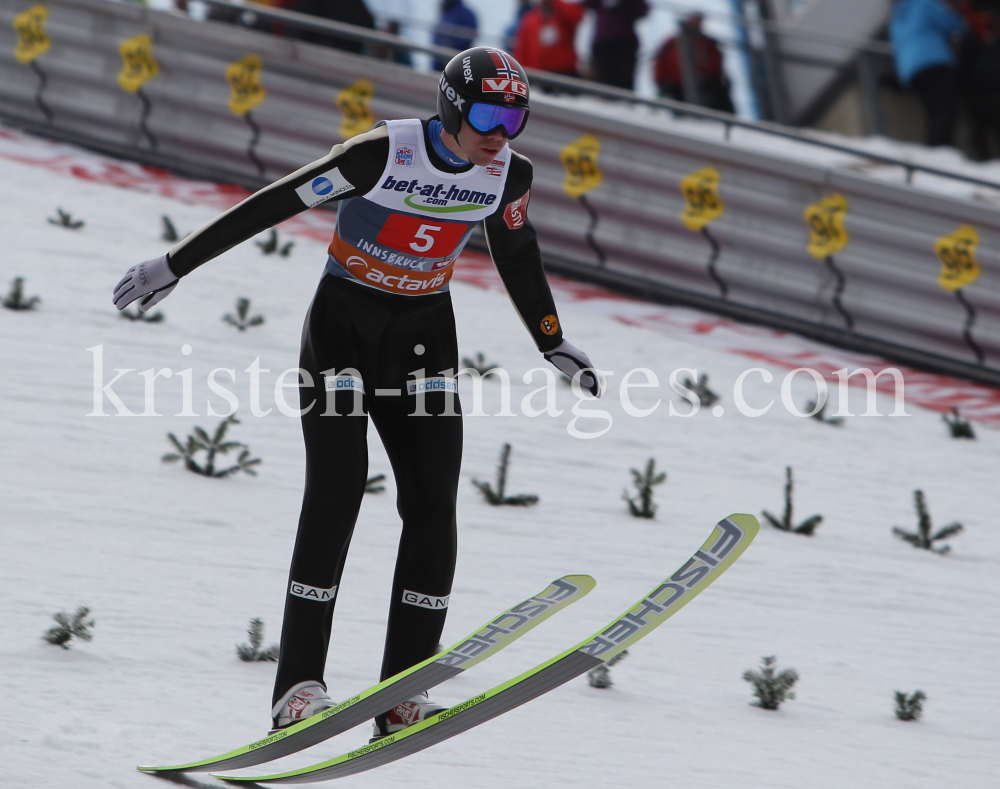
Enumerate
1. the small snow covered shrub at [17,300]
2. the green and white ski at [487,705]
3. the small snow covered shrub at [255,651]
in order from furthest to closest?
the small snow covered shrub at [17,300], the small snow covered shrub at [255,651], the green and white ski at [487,705]

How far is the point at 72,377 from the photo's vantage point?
632cm

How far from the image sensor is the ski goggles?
Answer: 3443 millimetres

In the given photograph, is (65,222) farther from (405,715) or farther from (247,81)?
(405,715)

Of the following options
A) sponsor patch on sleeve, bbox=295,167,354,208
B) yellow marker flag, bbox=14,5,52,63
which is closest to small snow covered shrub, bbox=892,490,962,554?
sponsor patch on sleeve, bbox=295,167,354,208

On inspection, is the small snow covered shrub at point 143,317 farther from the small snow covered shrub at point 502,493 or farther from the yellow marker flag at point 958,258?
the yellow marker flag at point 958,258

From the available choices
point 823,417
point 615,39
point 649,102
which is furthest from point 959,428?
point 615,39

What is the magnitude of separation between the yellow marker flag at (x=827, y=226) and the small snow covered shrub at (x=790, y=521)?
336 centimetres

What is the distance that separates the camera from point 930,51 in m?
11.4

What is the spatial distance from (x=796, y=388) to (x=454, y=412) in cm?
505

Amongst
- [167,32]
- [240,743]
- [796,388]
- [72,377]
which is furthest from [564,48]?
[240,743]

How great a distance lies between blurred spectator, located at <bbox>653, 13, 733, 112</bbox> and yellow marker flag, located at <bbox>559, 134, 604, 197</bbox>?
11.1 feet

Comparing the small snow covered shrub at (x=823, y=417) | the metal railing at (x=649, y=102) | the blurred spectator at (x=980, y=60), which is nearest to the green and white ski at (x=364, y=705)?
the small snow covered shrub at (x=823, y=417)

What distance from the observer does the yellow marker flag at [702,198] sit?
30.2ft

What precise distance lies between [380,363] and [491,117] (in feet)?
2.57
